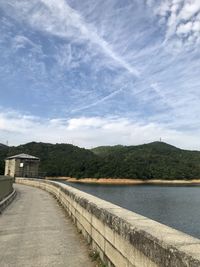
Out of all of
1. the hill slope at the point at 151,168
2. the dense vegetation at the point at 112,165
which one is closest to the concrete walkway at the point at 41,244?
the dense vegetation at the point at 112,165

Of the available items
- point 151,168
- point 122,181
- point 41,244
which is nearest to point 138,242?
point 41,244

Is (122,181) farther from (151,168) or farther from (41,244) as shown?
(41,244)

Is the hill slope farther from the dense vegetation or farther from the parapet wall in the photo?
the parapet wall

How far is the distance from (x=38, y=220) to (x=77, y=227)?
2682 mm

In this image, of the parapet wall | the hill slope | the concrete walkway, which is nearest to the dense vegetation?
the hill slope

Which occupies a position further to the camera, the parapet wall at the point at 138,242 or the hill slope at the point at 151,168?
the hill slope at the point at 151,168

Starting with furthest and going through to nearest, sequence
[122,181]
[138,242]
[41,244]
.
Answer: [122,181], [41,244], [138,242]

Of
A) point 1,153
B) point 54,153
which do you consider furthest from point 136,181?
point 1,153

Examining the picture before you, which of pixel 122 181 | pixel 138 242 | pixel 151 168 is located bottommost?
pixel 138 242

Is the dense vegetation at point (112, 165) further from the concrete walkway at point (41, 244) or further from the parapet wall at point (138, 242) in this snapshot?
the parapet wall at point (138, 242)

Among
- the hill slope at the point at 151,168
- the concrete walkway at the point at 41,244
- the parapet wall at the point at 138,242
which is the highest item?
the hill slope at the point at 151,168

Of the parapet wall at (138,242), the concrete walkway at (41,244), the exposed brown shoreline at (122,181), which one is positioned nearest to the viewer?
the parapet wall at (138,242)

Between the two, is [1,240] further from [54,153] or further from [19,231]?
[54,153]

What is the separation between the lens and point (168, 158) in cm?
16300
